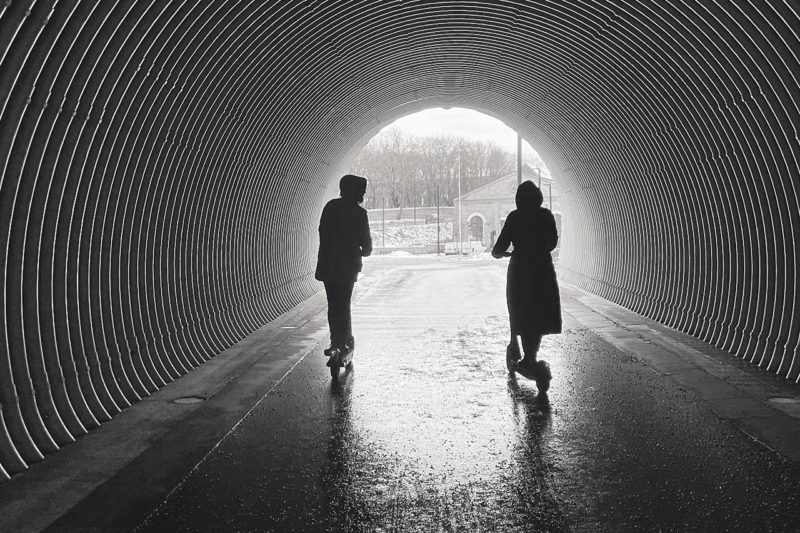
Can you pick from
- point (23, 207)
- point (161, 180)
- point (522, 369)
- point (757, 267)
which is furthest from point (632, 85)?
point (23, 207)

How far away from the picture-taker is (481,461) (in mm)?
5262

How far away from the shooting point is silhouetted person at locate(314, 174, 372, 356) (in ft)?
26.5

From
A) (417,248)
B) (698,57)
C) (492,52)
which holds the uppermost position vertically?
(492,52)

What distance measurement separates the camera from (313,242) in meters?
19.3

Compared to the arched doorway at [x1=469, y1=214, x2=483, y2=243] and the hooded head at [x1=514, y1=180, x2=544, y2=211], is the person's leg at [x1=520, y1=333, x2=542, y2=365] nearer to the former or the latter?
the hooded head at [x1=514, y1=180, x2=544, y2=211]

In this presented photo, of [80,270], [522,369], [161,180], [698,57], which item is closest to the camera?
[80,270]

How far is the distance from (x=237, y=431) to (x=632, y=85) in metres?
7.74

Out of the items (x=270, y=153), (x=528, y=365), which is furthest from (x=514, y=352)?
(x=270, y=153)

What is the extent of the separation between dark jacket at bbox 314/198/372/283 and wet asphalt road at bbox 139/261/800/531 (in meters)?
1.03

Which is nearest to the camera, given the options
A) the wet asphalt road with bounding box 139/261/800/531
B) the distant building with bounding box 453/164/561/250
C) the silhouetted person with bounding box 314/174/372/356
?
the wet asphalt road with bounding box 139/261/800/531

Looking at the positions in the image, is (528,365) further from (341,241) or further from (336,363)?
(341,241)

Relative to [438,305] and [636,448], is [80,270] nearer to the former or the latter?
[636,448]

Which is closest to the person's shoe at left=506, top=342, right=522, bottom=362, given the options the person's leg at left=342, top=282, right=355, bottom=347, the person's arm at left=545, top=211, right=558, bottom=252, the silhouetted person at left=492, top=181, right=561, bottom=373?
the silhouetted person at left=492, top=181, right=561, bottom=373

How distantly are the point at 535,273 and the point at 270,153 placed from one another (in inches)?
244
